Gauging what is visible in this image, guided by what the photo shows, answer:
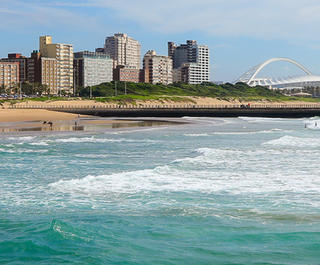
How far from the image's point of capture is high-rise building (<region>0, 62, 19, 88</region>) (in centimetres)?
19112

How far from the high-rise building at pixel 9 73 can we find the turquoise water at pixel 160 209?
175536 mm

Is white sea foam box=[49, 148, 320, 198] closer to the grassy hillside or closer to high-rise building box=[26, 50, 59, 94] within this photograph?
the grassy hillside

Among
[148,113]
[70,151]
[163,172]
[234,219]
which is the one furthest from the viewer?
[148,113]

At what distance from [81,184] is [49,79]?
182702 mm

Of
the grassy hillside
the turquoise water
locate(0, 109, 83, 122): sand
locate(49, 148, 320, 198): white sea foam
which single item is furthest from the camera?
the grassy hillside

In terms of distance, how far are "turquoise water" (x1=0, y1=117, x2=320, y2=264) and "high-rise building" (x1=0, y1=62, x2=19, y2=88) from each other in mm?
175536

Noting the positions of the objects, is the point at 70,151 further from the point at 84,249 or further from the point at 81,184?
the point at 84,249

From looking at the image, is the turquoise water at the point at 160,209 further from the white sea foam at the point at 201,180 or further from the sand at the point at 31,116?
the sand at the point at 31,116

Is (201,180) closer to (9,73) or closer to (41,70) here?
(41,70)

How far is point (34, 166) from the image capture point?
73.3 ft

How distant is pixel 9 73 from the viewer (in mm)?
192625

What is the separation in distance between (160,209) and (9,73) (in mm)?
190602

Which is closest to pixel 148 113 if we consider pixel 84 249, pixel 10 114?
pixel 10 114

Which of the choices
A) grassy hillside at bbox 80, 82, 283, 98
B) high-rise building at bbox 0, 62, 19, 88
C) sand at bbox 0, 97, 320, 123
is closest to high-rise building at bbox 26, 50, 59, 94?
high-rise building at bbox 0, 62, 19, 88
